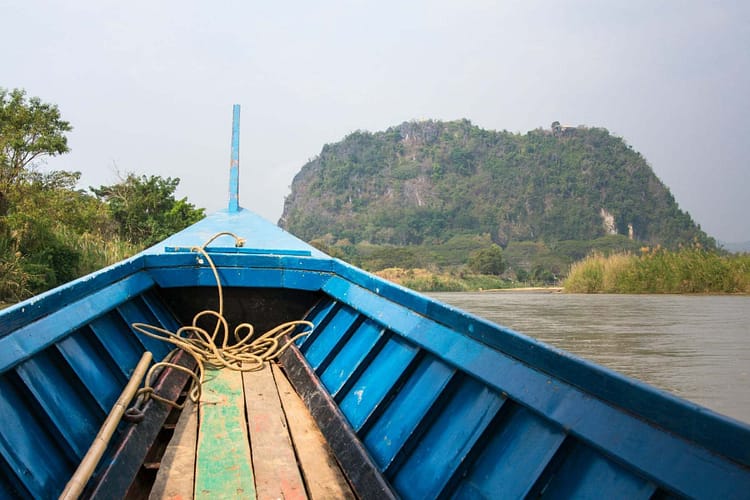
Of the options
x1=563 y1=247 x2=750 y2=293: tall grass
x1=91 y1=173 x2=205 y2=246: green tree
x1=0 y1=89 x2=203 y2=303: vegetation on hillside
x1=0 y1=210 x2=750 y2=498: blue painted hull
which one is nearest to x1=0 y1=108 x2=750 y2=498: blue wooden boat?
x1=0 y1=210 x2=750 y2=498: blue painted hull

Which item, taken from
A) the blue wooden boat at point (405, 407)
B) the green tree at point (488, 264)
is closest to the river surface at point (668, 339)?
the blue wooden boat at point (405, 407)

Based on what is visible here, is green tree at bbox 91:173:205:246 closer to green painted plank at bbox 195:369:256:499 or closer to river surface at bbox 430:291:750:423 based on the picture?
river surface at bbox 430:291:750:423

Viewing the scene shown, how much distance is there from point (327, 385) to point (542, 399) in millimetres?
1442

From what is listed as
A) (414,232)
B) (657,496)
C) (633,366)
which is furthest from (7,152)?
(414,232)

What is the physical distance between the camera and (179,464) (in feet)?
6.55

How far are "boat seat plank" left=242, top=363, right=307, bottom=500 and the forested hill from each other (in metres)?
81.2

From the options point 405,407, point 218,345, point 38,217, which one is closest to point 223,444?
point 405,407

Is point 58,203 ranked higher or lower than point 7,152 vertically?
lower

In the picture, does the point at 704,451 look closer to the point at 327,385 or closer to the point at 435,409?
the point at 435,409

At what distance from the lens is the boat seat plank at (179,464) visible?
179 centimetres

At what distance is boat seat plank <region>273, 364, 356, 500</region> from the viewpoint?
5.95 ft

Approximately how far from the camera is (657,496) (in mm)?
1003

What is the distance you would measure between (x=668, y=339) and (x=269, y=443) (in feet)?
26.0

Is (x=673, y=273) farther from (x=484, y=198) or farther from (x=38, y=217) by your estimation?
(x=484, y=198)
